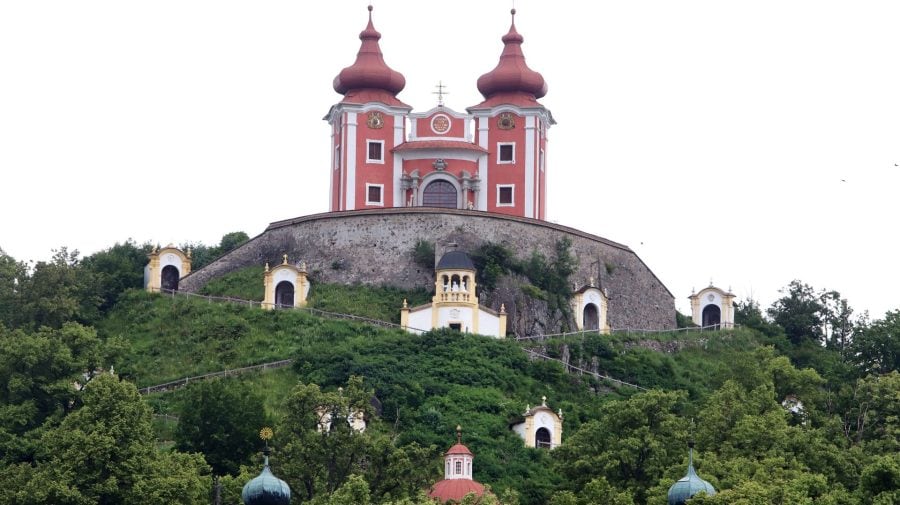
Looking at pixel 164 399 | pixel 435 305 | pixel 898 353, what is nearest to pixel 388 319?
pixel 435 305

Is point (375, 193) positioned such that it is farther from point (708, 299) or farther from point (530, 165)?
point (708, 299)

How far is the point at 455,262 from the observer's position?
95.2 metres

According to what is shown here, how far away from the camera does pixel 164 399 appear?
87250mm

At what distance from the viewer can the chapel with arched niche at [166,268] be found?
10012cm

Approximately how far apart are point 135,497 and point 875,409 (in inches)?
1060

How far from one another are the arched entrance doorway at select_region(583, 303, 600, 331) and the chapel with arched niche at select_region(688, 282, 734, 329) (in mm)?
8180

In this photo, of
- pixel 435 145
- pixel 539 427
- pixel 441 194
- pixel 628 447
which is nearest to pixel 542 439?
pixel 539 427

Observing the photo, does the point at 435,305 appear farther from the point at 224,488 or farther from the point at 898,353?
the point at 224,488

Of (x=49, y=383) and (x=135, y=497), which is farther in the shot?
(x=49, y=383)

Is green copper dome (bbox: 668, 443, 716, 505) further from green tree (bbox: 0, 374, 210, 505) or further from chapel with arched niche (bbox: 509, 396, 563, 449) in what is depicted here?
chapel with arched niche (bbox: 509, 396, 563, 449)

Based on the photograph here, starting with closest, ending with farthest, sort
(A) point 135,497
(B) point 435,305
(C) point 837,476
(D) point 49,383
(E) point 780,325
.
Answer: (A) point 135,497
(C) point 837,476
(D) point 49,383
(B) point 435,305
(E) point 780,325

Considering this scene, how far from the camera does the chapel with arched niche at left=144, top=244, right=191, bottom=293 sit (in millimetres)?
100125

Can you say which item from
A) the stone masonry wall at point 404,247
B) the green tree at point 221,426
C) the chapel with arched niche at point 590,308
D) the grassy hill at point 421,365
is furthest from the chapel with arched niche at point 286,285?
the green tree at point 221,426

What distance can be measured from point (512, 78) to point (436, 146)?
512 cm
